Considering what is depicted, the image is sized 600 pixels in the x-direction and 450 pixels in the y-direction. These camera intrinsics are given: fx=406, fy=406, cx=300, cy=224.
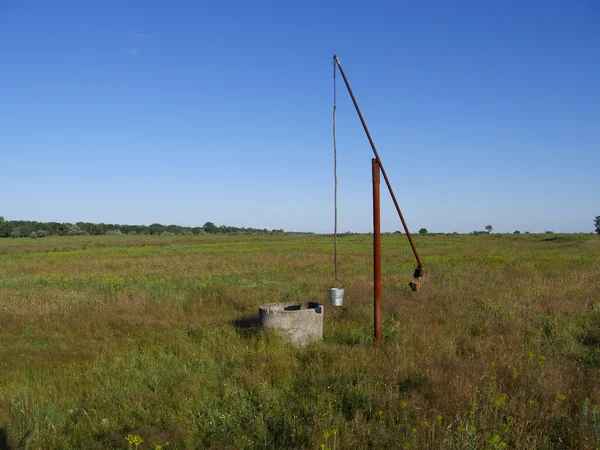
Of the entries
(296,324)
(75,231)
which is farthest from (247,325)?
(75,231)

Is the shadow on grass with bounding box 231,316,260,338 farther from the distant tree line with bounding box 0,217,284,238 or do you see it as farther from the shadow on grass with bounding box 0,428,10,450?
the distant tree line with bounding box 0,217,284,238

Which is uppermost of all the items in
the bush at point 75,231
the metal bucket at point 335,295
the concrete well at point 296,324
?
the bush at point 75,231

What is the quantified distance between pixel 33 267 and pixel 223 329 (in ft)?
62.9

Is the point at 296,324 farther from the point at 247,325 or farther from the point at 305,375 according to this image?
the point at 247,325

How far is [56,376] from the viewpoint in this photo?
6027 mm

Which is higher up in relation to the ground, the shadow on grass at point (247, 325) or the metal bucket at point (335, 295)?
the metal bucket at point (335, 295)

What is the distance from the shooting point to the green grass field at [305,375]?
13.4 ft

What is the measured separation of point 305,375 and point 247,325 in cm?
321

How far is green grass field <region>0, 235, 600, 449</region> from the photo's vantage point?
13.4 feet

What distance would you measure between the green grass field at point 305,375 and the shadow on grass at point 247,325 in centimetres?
5

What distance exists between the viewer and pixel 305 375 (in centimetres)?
562

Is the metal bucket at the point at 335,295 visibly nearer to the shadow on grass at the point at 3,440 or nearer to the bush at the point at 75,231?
the shadow on grass at the point at 3,440

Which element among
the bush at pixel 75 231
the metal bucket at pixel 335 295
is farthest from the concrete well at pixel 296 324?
the bush at pixel 75 231

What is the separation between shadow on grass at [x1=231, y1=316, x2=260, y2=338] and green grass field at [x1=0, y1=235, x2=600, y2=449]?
0.15ft
